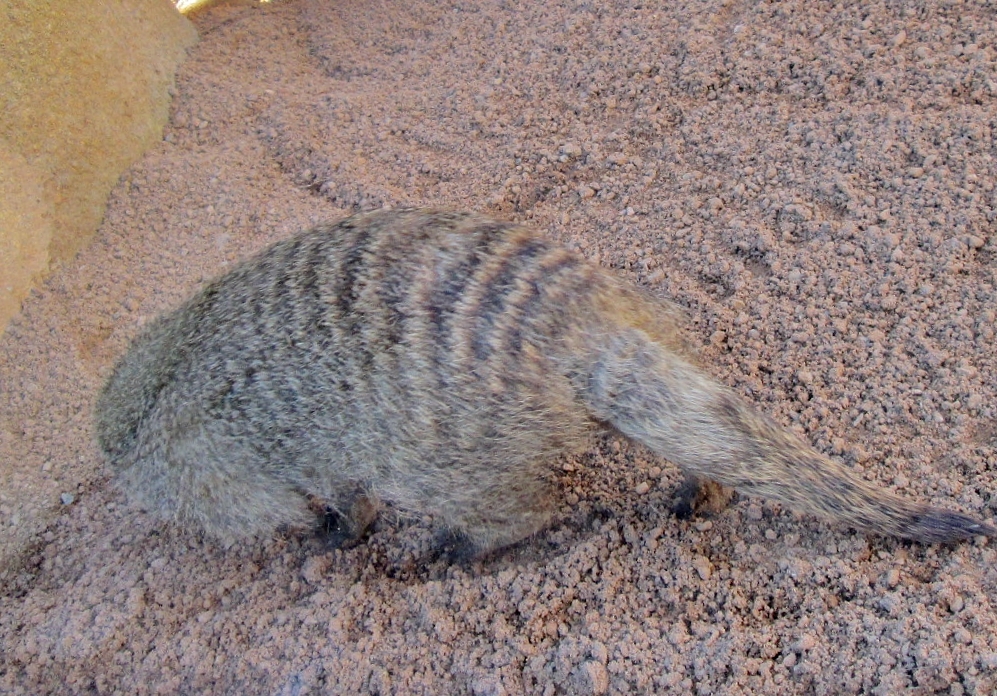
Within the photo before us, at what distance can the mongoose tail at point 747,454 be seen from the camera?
1.39 meters

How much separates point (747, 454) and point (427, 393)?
1.91ft

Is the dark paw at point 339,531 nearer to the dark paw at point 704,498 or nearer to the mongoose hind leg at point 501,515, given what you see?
the mongoose hind leg at point 501,515

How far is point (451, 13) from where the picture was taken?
321cm

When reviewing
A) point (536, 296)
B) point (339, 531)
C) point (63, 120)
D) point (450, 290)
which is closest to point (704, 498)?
point (536, 296)

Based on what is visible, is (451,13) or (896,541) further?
(451,13)

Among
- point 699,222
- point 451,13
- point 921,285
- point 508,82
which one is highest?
point 451,13

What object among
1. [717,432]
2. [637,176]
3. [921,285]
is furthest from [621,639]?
[637,176]

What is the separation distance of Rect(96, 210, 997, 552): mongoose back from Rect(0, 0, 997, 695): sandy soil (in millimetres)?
188

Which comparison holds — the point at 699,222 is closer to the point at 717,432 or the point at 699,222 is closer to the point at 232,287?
the point at 717,432

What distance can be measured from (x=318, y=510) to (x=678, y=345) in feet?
3.26

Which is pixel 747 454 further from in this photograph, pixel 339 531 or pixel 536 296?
pixel 339 531

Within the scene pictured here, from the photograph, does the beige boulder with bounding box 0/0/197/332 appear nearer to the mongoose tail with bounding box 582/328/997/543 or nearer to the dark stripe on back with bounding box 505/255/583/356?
the dark stripe on back with bounding box 505/255/583/356

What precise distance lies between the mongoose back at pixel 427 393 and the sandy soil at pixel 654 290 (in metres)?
0.19

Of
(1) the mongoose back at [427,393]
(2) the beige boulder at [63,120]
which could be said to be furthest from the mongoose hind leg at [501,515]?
(2) the beige boulder at [63,120]
